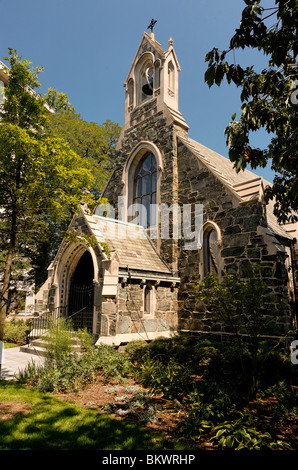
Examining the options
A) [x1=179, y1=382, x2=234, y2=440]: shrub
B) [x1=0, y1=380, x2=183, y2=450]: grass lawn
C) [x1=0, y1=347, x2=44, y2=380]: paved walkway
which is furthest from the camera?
[x1=0, y1=347, x2=44, y2=380]: paved walkway

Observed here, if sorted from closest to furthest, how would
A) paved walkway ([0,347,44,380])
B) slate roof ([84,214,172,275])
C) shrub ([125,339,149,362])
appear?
paved walkway ([0,347,44,380]) → shrub ([125,339,149,362]) → slate roof ([84,214,172,275])

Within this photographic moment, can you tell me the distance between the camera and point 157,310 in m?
10.9

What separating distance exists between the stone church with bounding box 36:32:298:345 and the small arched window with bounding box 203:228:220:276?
0.04 metres

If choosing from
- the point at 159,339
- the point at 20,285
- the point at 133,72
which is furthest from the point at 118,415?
the point at 20,285

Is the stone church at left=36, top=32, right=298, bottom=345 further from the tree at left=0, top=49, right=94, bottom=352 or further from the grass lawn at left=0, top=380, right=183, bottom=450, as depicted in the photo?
the grass lawn at left=0, top=380, right=183, bottom=450

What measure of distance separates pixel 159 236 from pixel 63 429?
8708 mm

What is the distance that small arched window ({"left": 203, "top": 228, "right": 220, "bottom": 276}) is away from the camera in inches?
423

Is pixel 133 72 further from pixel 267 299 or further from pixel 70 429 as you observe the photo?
pixel 70 429

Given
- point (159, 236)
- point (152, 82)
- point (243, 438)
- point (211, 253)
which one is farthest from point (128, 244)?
point (152, 82)

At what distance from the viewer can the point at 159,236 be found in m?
12.5

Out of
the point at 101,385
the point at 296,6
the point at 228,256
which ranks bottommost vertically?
the point at 101,385

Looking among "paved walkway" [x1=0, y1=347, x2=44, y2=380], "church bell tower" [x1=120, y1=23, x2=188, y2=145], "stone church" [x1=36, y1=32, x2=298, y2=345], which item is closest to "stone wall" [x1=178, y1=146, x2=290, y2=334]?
"stone church" [x1=36, y1=32, x2=298, y2=345]

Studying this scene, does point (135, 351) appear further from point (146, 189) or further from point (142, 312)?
point (146, 189)
